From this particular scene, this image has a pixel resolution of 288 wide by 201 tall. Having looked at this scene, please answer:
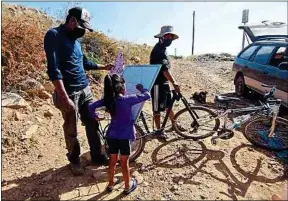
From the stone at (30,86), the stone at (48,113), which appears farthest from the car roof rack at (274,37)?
the stone at (30,86)

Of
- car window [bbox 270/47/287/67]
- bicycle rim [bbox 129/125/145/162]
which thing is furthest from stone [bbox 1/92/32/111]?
car window [bbox 270/47/287/67]

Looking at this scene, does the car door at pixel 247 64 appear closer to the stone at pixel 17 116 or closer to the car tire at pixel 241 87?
the car tire at pixel 241 87

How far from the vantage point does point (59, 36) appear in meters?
3.32

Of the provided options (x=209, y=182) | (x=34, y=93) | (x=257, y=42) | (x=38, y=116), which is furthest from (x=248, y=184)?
(x=257, y=42)

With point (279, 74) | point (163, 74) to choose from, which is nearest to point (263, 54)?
point (279, 74)

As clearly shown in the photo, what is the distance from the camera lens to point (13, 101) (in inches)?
203

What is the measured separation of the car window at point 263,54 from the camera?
700 cm

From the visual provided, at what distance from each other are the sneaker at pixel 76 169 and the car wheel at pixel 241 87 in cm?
588

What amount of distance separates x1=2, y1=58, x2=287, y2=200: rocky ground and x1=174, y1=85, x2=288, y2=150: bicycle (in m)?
0.17

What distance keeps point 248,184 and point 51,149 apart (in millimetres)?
2962

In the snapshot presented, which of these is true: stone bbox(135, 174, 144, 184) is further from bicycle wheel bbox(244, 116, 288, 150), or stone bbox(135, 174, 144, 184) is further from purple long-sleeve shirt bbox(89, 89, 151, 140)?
bicycle wheel bbox(244, 116, 288, 150)

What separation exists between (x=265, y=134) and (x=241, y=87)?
12.2ft

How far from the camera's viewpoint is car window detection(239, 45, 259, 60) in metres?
7.92

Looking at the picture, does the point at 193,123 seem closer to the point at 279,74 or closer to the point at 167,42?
the point at 167,42
